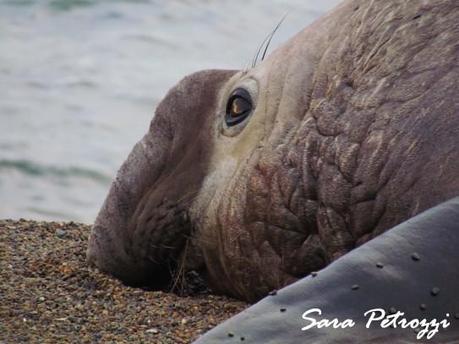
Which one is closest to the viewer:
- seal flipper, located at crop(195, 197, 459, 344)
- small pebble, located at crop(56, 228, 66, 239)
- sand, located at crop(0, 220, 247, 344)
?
seal flipper, located at crop(195, 197, 459, 344)

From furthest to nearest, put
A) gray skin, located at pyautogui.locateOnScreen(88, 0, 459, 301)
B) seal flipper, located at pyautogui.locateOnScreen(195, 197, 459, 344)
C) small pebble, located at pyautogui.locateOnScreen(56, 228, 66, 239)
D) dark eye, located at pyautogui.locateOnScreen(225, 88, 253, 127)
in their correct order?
1. small pebble, located at pyautogui.locateOnScreen(56, 228, 66, 239)
2. dark eye, located at pyautogui.locateOnScreen(225, 88, 253, 127)
3. gray skin, located at pyautogui.locateOnScreen(88, 0, 459, 301)
4. seal flipper, located at pyautogui.locateOnScreen(195, 197, 459, 344)

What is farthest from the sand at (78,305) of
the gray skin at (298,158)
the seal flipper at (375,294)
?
the seal flipper at (375,294)

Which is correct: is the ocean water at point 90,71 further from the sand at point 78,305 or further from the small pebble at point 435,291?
the small pebble at point 435,291

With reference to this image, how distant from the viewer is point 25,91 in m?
13.1

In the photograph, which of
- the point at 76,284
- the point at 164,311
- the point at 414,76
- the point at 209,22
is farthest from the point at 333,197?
the point at 209,22

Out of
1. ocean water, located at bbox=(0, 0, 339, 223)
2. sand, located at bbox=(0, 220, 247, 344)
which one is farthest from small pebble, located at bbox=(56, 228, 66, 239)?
ocean water, located at bbox=(0, 0, 339, 223)

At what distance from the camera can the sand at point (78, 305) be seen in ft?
17.0

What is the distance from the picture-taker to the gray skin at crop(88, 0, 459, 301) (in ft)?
15.7

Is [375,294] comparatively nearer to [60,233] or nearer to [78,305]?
[78,305]

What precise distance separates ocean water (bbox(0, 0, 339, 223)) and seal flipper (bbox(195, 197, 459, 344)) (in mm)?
6259

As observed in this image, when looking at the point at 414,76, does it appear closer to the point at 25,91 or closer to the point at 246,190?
the point at 246,190

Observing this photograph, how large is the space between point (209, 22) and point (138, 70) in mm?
2013

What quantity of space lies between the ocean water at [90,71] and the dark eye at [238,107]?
14.6ft
